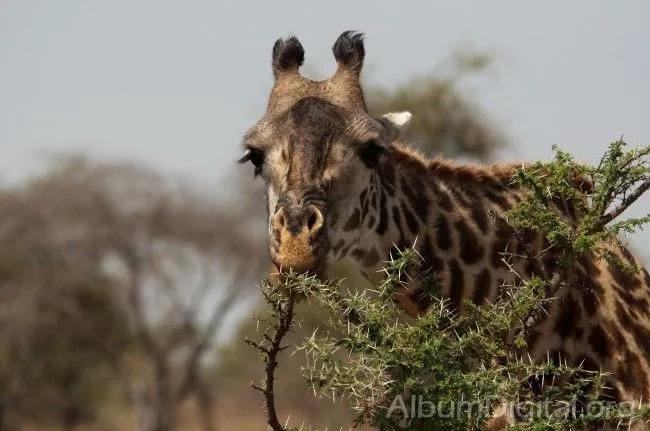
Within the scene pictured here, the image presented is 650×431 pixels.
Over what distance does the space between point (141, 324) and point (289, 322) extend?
40864 millimetres

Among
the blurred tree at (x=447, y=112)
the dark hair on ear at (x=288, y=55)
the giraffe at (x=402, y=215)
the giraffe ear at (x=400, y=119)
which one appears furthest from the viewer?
the blurred tree at (x=447, y=112)

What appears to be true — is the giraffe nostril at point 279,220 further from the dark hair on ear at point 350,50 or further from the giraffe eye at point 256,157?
the dark hair on ear at point 350,50

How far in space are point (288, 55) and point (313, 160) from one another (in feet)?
4.78

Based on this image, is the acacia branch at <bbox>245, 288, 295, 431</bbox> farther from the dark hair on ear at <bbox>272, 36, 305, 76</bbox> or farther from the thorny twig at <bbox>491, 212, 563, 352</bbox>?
the dark hair on ear at <bbox>272, 36, 305, 76</bbox>

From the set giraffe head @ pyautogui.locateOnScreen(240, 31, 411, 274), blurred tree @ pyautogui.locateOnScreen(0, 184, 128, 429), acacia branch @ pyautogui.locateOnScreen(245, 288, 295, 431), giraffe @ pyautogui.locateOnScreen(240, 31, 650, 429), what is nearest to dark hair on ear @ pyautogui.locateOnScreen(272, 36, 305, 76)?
giraffe @ pyautogui.locateOnScreen(240, 31, 650, 429)

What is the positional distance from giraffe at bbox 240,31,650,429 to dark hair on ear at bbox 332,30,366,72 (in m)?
0.01

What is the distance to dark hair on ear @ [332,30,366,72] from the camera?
980 cm

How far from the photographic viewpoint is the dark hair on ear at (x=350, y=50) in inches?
386

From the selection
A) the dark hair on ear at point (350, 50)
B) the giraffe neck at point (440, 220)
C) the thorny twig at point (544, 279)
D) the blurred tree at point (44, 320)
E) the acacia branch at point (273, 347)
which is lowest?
the acacia branch at point (273, 347)

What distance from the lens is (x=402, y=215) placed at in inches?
365

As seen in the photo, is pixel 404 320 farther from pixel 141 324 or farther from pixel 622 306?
pixel 141 324

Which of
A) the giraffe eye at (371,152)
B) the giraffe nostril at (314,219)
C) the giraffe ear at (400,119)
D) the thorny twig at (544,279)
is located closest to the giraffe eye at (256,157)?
the giraffe eye at (371,152)

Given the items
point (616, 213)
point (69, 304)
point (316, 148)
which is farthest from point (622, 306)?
point (69, 304)

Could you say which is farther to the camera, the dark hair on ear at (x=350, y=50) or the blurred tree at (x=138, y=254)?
the blurred tree at (x=138, y=254)
